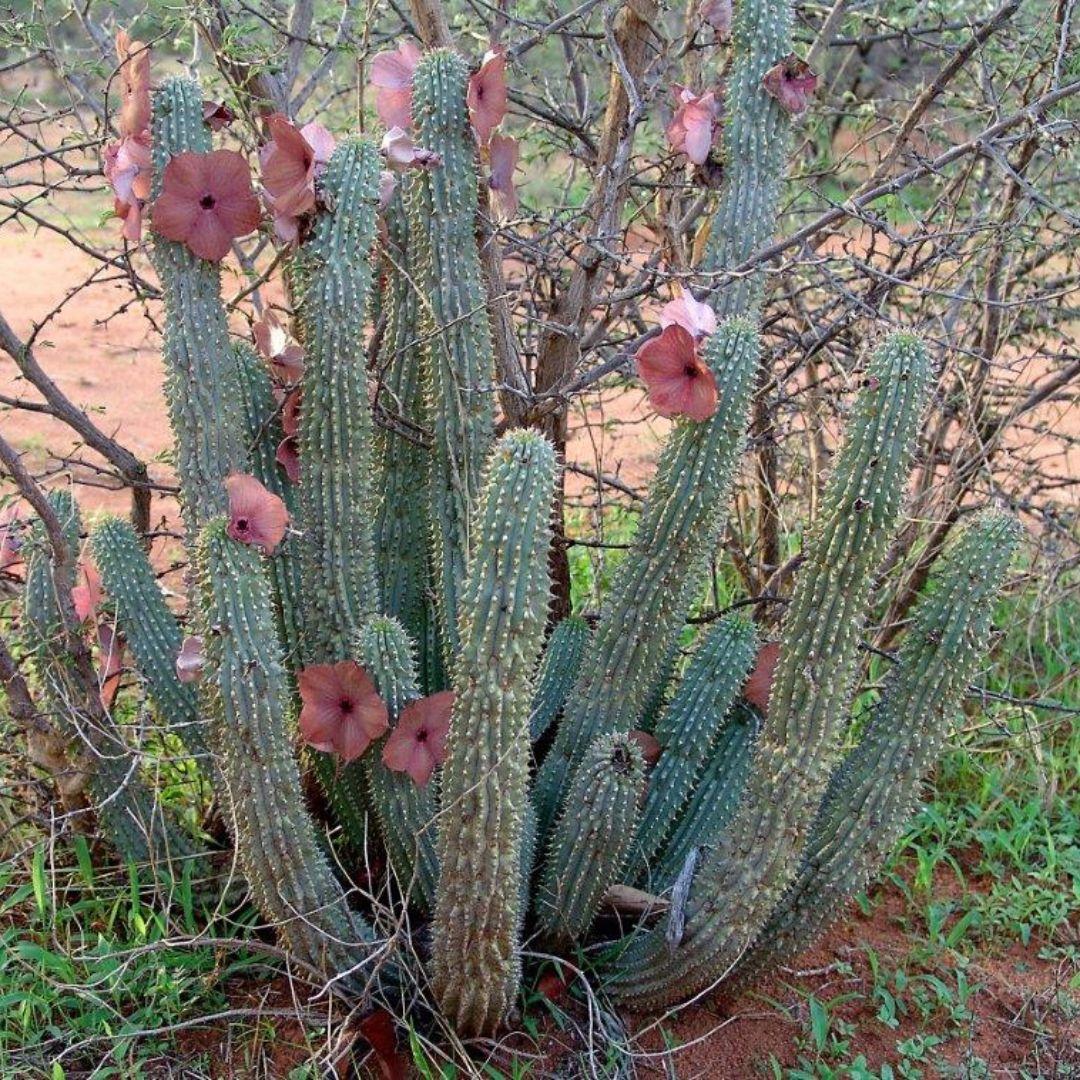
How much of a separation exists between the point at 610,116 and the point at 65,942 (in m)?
1.95

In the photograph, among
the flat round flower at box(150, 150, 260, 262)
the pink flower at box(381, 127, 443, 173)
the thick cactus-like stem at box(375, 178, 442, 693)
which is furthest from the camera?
the thick cactus-like stem at box(375, 178, 442, 693)

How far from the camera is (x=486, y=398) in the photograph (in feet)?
7.78

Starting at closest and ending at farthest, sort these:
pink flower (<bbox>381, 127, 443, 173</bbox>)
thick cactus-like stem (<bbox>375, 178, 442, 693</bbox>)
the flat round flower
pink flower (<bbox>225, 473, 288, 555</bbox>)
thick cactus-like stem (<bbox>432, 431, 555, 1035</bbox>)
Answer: thick cactus-like stem (<bbox>432, 431, 555, 1035</bbox>) < pink flower (<bbox>225, 473, 288, 555</bbox>) < the flat round flower < pink flower (<bbox>381, 127, 443, 173</bbox>) < thick cactus-like stem (<bbox>375, 178, 442, 693</bbox>)

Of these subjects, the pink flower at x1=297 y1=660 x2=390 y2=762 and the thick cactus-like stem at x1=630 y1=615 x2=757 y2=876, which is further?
the thick cactus-like stem at x1=630 y1=615 x2=757 y2=876

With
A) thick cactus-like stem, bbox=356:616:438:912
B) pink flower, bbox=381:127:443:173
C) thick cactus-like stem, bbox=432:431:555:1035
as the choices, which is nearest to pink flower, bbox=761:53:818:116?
pink flower, bbox=381:127:443:173

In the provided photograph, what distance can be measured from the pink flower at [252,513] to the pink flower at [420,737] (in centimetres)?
38

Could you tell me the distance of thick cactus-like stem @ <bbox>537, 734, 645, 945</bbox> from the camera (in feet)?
7.14

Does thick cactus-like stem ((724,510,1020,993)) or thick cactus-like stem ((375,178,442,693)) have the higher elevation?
thick cactus-like stem ((375,178,442,693))

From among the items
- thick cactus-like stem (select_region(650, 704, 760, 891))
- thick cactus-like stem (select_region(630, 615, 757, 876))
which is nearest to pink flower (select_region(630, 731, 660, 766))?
thick cactus-like stem (select_region(630, 615, 757, 876))

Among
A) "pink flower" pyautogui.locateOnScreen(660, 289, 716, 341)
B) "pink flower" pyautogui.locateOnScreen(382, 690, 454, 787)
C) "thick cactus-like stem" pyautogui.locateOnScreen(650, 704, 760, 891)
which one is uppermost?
"pink flower" pyautogui.locateOnScreen(660, 289, 716, 341)

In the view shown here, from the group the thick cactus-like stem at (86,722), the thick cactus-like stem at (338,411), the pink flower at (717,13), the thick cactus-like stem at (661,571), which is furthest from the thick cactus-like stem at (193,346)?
the pink flower at (717,13)

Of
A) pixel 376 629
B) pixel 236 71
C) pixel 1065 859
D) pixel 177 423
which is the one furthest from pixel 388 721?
pixel 1065 859

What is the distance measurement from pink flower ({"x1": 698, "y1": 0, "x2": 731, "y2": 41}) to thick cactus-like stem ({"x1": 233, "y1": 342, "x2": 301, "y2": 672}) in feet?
3.46

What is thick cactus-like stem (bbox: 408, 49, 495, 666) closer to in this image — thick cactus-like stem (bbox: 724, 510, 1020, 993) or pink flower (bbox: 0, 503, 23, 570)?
thick cactus-like stem (bbox: 724, 510, 1020, 993)
